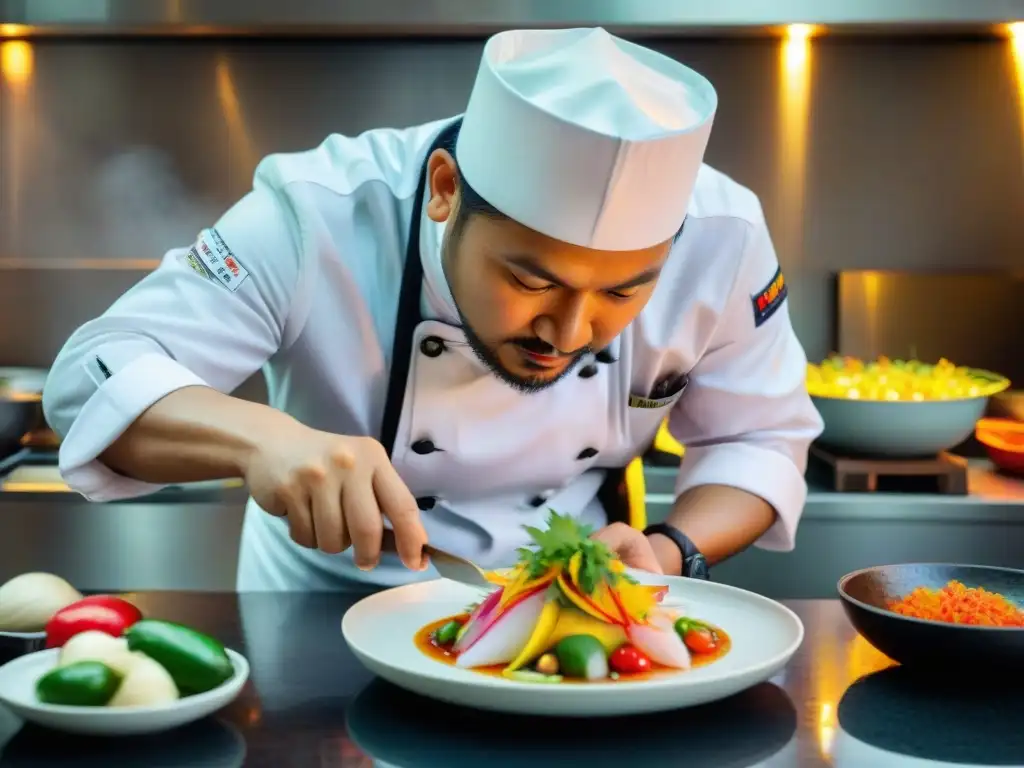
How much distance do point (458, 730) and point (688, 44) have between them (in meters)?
2.59

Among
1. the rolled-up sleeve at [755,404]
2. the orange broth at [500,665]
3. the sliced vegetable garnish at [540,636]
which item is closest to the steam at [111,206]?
the rolled-up sleeve at [755,404]

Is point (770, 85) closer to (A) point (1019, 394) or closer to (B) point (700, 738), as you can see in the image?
(A) point (1019, 394)

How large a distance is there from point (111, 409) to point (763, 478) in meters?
0.99

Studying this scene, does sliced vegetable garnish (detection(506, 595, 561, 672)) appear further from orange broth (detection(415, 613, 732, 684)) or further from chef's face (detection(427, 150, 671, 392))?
chef's face (detection(427, 150, 671, 392))

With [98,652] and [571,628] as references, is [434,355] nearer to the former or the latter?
[571,628]

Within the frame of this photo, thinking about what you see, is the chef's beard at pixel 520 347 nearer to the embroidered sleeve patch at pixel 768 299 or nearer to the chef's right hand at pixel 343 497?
the chef's right hand at pixel 343 497

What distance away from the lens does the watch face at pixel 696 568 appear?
6.02 feet

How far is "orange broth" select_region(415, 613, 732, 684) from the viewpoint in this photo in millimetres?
1304

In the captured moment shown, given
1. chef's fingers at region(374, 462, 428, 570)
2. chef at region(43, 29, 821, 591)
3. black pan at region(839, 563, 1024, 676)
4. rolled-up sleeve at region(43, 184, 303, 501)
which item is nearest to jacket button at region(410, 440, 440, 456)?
chef at region(43, 29, 821, 591)

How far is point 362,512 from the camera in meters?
1.33

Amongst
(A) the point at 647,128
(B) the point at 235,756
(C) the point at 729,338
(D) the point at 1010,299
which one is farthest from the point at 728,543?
(D) the point at 1010,299

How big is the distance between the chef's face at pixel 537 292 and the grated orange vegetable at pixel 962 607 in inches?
18.3

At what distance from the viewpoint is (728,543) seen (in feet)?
6.49

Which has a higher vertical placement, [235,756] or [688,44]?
[688,44]
